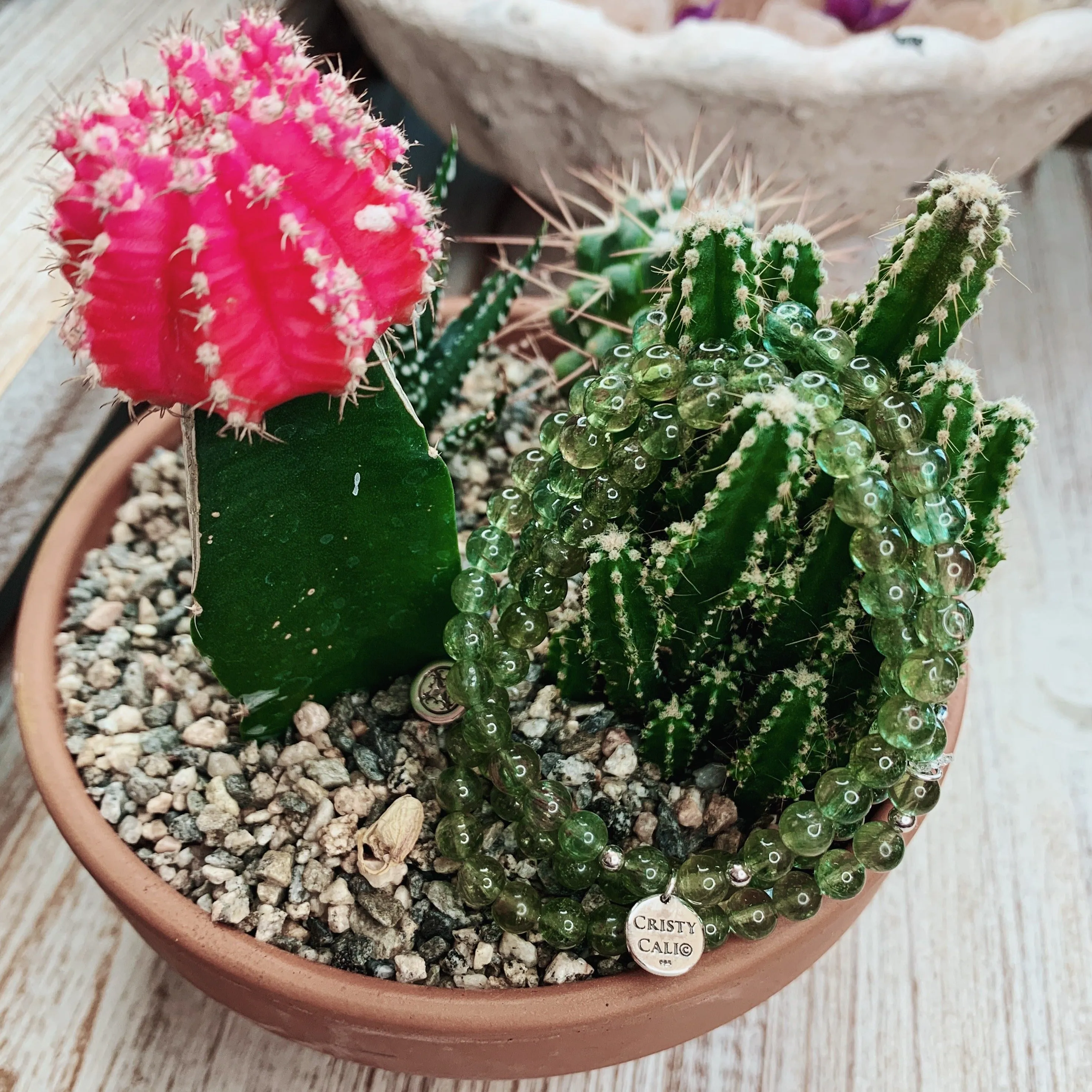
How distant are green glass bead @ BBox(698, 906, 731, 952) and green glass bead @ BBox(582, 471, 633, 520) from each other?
0.19 metres

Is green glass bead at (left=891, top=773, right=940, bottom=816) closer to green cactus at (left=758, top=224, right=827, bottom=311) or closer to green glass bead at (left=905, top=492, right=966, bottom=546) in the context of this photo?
green glass bead at (left=905, top=492, right=966, bottom=546)

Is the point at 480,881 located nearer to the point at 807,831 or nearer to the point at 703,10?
the point at 807,831

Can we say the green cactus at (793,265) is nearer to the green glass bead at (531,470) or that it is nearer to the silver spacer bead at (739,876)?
the green glass bead at (531,470)

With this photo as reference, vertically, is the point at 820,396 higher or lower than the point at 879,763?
higher

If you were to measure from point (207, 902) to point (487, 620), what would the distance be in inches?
7.6

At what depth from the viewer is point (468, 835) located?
52 centimetres

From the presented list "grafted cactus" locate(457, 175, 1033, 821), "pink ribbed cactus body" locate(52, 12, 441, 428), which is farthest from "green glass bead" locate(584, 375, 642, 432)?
"pink ribbed cactus body" locate(52, 12, 441, 428)

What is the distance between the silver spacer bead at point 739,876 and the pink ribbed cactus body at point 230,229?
280 millimetres

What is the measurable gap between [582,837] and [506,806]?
0.19ft

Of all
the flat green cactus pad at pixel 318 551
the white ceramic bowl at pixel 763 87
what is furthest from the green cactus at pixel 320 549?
the white ceramic bowl at pixel 763 87

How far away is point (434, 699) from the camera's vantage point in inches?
23.5

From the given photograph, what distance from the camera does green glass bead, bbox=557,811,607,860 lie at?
50 cm

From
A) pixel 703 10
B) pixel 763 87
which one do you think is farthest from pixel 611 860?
pixel 703 10

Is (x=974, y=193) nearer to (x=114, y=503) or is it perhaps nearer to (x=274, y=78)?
(x=274, y=78)
